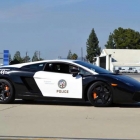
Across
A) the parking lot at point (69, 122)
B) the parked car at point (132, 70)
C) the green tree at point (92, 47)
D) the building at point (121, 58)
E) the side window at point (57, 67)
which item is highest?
the green tree at point (92, 47)

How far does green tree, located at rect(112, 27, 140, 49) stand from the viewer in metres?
106

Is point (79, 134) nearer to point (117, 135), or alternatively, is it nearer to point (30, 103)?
point (117, 135)

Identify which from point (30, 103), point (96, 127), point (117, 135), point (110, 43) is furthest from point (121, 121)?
point (110, 43)

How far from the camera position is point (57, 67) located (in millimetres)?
9664

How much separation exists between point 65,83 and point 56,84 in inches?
9.9

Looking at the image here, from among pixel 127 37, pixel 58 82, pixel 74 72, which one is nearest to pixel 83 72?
pixel 74 72

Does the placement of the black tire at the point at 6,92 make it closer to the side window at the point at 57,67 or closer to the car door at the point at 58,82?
the car door at the point at 58,82

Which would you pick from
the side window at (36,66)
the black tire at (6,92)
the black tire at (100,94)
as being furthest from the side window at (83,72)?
the black tire at (6,92)

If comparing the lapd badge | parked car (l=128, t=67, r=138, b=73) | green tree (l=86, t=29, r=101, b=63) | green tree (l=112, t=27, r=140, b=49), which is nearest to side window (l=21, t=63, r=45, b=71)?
the lapd badge

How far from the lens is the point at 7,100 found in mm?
9781

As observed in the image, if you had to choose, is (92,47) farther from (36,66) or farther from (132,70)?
(36,66)

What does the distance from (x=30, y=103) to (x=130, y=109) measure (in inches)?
118

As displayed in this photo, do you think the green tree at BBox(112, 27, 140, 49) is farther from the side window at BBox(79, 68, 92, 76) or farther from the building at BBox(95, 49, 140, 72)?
the side window at BBox(79, 68, 92, 76)

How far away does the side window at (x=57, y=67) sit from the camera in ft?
31.5
